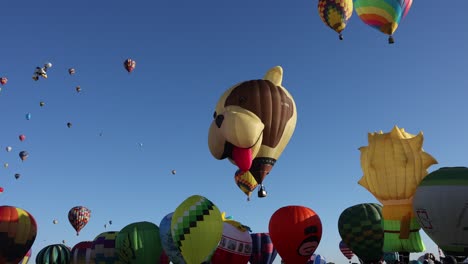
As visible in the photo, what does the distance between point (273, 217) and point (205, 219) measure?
384cm

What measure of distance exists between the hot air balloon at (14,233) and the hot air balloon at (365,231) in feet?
48.0

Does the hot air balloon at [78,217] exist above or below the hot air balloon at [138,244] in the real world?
below

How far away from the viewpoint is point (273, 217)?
18469 millimetres

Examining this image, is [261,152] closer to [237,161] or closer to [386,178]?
[237,161]

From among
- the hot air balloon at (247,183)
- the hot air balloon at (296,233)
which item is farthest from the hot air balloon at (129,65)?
the hot air balloon at (296,233)

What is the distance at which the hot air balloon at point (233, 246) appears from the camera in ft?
58.4

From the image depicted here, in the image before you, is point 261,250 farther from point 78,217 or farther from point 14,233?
point 78,217

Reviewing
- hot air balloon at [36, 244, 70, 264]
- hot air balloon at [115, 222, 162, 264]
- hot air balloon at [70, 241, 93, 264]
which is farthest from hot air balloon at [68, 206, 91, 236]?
hot air balloon at [115, 222, 162, 264]

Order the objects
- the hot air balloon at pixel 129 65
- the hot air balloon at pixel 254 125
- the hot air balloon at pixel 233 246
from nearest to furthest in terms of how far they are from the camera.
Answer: the hot air balloon at pixel 254 125
the hot air balloon at pixel 233 246
the hot air balloon at pixel 129 65

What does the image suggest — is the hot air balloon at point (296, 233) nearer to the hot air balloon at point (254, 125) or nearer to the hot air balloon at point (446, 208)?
the hot air balloon at point (254, 125)

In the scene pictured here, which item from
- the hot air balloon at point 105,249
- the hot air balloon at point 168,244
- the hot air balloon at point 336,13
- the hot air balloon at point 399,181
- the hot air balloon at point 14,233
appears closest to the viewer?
the hot air balloon at point 399,181

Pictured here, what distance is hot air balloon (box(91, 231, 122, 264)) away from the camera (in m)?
20.1

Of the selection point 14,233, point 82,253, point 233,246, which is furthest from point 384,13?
point 14,233

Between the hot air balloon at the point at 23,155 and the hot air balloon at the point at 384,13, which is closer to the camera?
the hot air balloon at the point at 384,13
